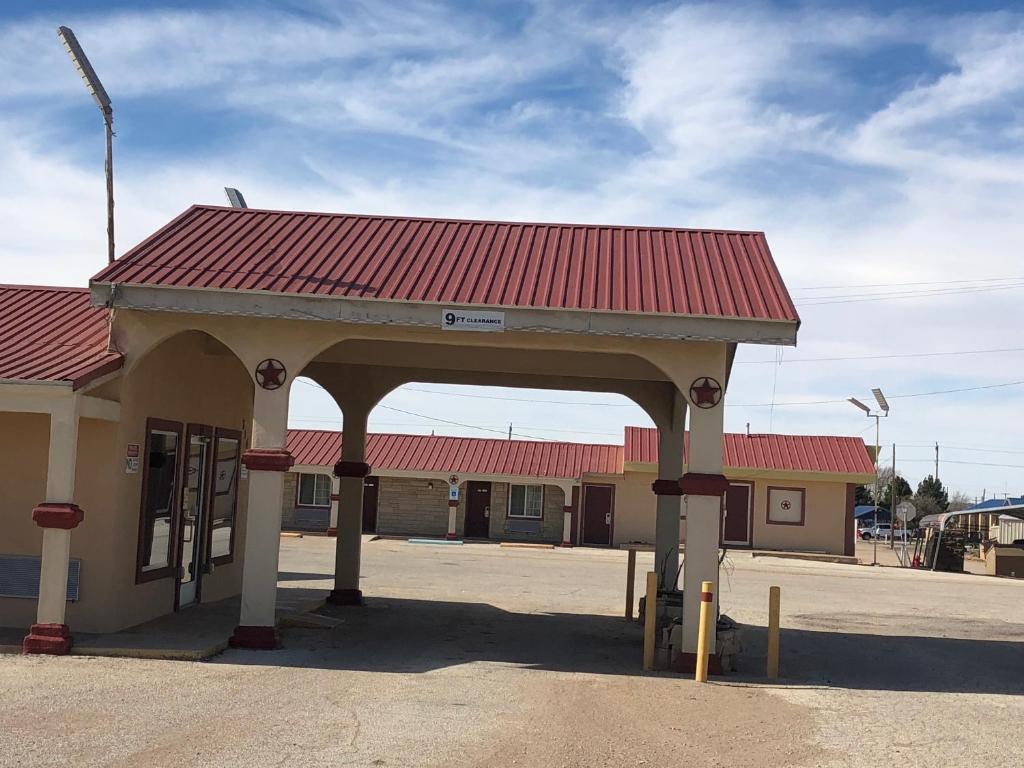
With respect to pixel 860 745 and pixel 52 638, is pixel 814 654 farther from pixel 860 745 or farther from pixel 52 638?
pixel 52 638

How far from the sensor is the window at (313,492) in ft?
126

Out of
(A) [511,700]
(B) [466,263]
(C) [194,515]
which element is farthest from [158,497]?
(A) [511,700]

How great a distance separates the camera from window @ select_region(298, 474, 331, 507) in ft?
126

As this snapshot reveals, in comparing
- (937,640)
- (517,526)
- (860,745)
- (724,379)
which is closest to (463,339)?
(724,379)

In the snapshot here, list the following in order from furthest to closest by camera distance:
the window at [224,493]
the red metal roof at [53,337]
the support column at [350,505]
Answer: the support column at [350,505], the window at [224,493], the red metal roof at [53,337]

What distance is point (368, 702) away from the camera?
8.72m

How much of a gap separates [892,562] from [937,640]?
23.0m

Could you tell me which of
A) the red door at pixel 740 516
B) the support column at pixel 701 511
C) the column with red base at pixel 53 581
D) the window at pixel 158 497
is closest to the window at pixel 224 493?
the window at pixel 158 497

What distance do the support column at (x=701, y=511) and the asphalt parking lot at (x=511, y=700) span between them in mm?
586

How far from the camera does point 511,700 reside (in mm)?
9125

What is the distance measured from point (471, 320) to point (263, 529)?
2955mm

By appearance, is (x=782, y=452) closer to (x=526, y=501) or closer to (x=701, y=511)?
(x=526, y=501)

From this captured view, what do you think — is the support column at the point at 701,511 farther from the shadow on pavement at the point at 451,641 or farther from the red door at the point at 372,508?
the red door at the point at 372,508

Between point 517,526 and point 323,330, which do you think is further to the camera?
point 517,526
